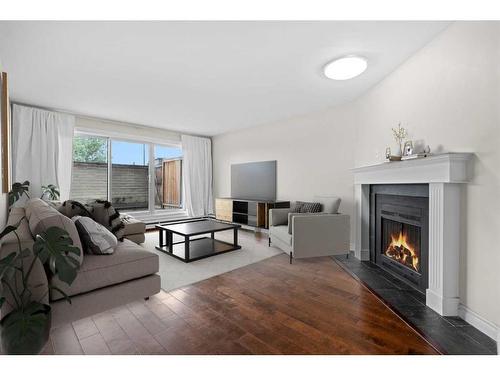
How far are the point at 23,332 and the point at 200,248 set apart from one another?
2363 mm

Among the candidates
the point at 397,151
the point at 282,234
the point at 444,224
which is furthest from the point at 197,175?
the point at 444,224

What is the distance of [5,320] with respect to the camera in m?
1.27

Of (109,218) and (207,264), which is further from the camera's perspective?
(207,264)

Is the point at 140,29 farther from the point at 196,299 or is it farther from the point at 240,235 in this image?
the point at 240,235

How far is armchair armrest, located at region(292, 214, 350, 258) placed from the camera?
2912 mm

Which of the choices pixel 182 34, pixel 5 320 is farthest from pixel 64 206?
pixel 182 34

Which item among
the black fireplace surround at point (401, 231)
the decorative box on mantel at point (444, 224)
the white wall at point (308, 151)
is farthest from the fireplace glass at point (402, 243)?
the white wall at point (308, 151)

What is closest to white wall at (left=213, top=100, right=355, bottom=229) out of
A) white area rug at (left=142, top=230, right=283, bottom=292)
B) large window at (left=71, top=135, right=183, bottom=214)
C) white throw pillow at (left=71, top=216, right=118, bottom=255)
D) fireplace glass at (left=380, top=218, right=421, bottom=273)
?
fireplace glass at (left=380, top=218, right=421, bottom=273)

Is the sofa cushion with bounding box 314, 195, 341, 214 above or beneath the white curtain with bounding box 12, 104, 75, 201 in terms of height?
beneath

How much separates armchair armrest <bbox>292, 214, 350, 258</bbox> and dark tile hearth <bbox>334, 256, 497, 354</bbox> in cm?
45

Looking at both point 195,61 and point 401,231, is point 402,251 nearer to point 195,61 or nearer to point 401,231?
point 401,231

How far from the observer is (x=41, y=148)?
3949 millimetres

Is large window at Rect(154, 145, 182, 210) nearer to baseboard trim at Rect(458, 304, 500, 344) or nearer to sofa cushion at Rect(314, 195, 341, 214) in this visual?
sofa cushion at Rect(314, 195, 341, 214)
